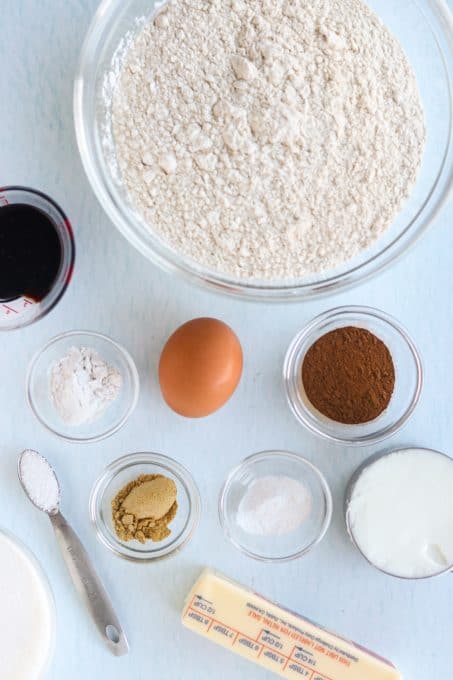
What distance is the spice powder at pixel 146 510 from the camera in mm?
1184

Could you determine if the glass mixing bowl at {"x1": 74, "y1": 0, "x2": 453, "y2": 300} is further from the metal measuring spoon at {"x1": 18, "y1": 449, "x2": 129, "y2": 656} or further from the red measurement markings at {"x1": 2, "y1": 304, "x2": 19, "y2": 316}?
the metal measuring spoon at {"x1": 18, "y1": 449, "x2": 129, "y2": 656}

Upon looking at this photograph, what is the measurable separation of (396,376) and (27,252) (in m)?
0.59

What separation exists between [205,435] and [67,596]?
35 cm

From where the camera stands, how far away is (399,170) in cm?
102

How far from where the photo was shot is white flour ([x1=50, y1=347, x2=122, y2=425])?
3.79 feet

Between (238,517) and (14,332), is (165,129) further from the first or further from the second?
(238,517)

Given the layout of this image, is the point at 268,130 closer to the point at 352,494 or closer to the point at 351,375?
the point at 351,375

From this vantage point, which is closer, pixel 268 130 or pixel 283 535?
pixel 268 130

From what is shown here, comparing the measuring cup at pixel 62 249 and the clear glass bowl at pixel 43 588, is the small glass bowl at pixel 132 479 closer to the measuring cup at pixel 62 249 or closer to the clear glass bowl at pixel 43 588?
the clear glass bowl at pixel 43 588

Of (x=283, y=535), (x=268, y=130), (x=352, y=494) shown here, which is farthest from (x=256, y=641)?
(x=268, y=130)

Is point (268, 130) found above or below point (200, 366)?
above

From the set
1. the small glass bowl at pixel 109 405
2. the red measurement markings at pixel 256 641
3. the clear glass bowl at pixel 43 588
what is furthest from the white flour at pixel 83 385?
the red measurement markings at pixel 256 641

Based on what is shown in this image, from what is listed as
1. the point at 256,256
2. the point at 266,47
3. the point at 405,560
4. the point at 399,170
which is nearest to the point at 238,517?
Result: the point at 405,560

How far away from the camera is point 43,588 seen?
4.00 ft
